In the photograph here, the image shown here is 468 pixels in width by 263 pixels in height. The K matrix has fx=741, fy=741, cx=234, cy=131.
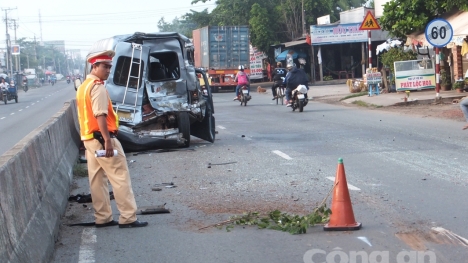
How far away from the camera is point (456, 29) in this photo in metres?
22.2

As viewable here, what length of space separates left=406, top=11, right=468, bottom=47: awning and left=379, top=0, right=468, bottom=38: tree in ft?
0.76

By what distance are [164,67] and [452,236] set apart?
32.8 feet

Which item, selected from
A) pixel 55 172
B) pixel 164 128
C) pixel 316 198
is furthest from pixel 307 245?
pixel 164 128

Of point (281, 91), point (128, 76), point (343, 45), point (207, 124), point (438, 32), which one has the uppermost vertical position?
point (343, 45)

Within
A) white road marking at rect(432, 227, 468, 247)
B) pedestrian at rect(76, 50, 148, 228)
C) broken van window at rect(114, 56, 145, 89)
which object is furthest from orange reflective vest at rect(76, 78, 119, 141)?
broken van window at rect(114, 56, 145, 89)

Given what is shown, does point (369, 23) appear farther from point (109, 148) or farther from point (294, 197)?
point (109, 148)

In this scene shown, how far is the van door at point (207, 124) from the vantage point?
50.0 ft

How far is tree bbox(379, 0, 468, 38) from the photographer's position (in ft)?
80.9

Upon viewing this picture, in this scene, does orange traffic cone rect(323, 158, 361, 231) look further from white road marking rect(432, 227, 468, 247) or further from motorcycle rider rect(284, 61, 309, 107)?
motorcycle rider rect(284, 61, 309, 107)

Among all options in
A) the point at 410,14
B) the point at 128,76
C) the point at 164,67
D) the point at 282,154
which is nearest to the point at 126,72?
the point at 128,76

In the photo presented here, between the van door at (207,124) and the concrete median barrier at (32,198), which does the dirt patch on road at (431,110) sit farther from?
the concrete median barrier at (32,198)

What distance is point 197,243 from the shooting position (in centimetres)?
678

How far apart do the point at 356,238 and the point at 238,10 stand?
52477mm

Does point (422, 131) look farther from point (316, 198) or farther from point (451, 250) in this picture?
point (451, 250)
